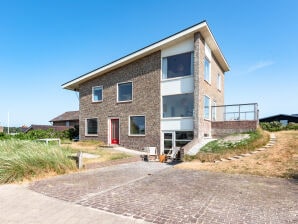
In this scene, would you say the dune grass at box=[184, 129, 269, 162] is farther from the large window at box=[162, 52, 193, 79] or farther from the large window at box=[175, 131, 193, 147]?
the large window at box=[162, 52, 193, 79]

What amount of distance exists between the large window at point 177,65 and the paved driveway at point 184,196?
31.7ft

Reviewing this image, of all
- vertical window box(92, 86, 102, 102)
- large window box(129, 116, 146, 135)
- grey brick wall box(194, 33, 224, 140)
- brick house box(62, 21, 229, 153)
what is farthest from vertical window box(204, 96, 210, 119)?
vertical window box(92, 86, 102, 102)

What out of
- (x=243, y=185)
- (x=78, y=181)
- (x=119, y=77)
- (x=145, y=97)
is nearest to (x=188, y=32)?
(x=145, y=97)

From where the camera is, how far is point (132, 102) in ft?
62.0

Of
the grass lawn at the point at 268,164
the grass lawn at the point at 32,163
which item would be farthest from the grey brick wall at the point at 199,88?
the grass lawn at the point at 32,163

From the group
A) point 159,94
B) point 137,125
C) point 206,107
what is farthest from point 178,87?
point 137,125

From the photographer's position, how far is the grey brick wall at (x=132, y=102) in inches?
695

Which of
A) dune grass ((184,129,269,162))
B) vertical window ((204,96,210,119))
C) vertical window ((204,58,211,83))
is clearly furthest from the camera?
vertical window ((204,58,211,83))

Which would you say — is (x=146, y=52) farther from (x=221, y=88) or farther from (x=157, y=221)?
(x=157, y=221)

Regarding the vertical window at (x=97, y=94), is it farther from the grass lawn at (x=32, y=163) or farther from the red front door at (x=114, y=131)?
the grass lawn at (x=32, y=163)

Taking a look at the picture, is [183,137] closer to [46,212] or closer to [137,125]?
[137,125]

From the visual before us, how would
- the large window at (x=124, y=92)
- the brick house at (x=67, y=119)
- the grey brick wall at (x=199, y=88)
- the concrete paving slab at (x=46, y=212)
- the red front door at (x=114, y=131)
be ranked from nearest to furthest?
1. the concrete paving slab at (x=46, y=212)
2. the grey brick wall at (x=199, y=88)
3. the large window at (x=124, y=92)
4. the red front door at (x=114, y=131)
5. the brick house at (x=67, y=119)

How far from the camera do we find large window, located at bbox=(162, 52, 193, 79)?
16.4m

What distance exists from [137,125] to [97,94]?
20.0 ft
